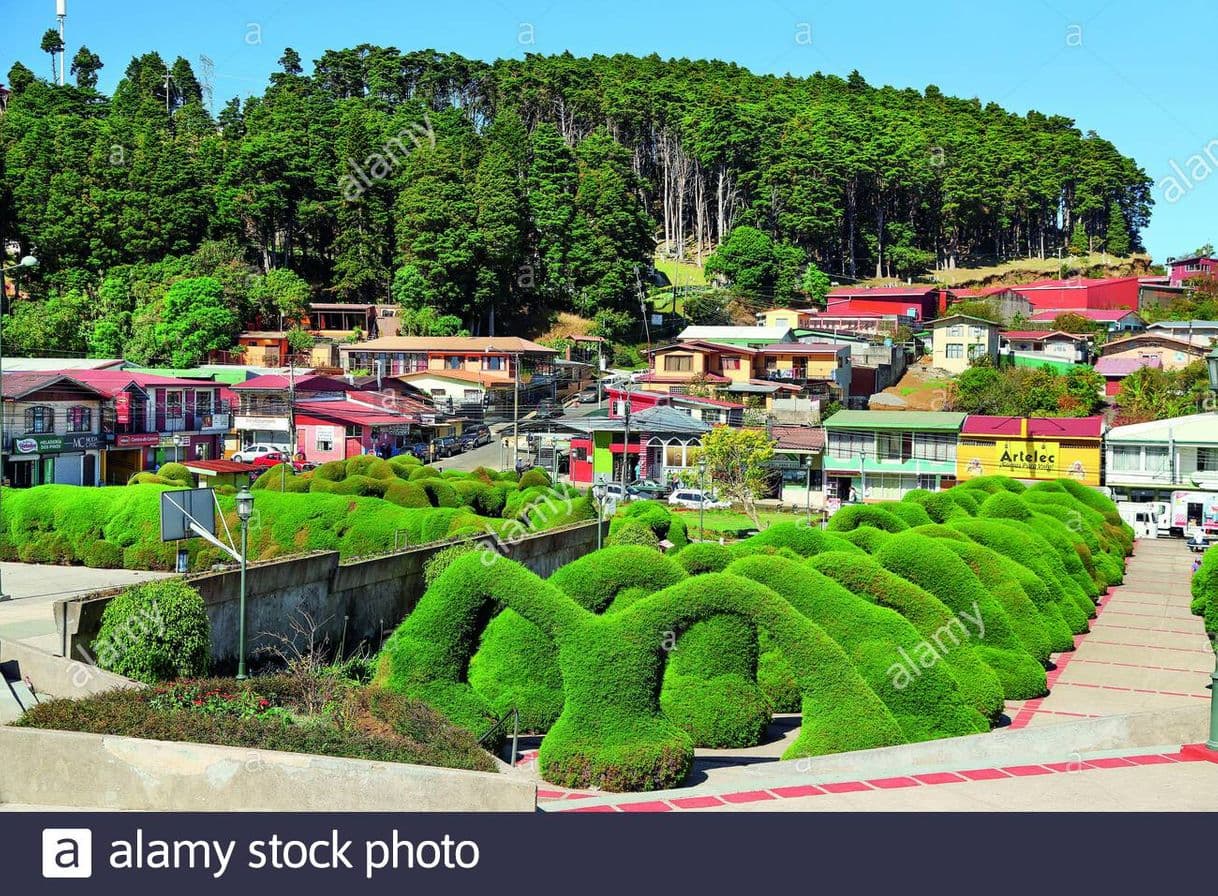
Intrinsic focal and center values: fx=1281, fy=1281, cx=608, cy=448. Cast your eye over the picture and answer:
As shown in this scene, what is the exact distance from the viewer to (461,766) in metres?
11.6

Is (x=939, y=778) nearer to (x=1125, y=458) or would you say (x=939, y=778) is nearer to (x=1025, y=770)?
(x=1025, y=770)

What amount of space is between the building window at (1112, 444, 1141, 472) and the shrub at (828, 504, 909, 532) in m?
25.2

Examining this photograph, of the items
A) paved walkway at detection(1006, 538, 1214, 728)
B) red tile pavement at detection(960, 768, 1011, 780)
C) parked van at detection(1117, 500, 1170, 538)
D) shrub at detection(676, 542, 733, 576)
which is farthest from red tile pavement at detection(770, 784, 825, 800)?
parked van at detection(1117, 500, 1170, 538)

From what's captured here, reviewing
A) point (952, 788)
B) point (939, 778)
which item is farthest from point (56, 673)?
point (952, 788)

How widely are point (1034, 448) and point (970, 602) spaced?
30.9 meters

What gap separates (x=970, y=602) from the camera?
2053 cm

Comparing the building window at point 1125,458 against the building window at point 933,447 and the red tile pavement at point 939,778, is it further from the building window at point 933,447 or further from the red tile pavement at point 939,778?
the red tile pavement at point 939,778

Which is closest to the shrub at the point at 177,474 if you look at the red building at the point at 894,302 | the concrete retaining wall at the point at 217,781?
the concrete retaining wall at the point at 217,781

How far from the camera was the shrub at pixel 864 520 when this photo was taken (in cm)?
2591

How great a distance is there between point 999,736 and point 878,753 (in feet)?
4.00

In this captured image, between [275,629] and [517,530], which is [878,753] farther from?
[517,530]

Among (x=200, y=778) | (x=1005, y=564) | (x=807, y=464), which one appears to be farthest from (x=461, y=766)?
(x=807, y=464)

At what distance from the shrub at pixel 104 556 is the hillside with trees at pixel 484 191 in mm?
37027

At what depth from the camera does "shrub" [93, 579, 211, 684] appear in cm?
1647
